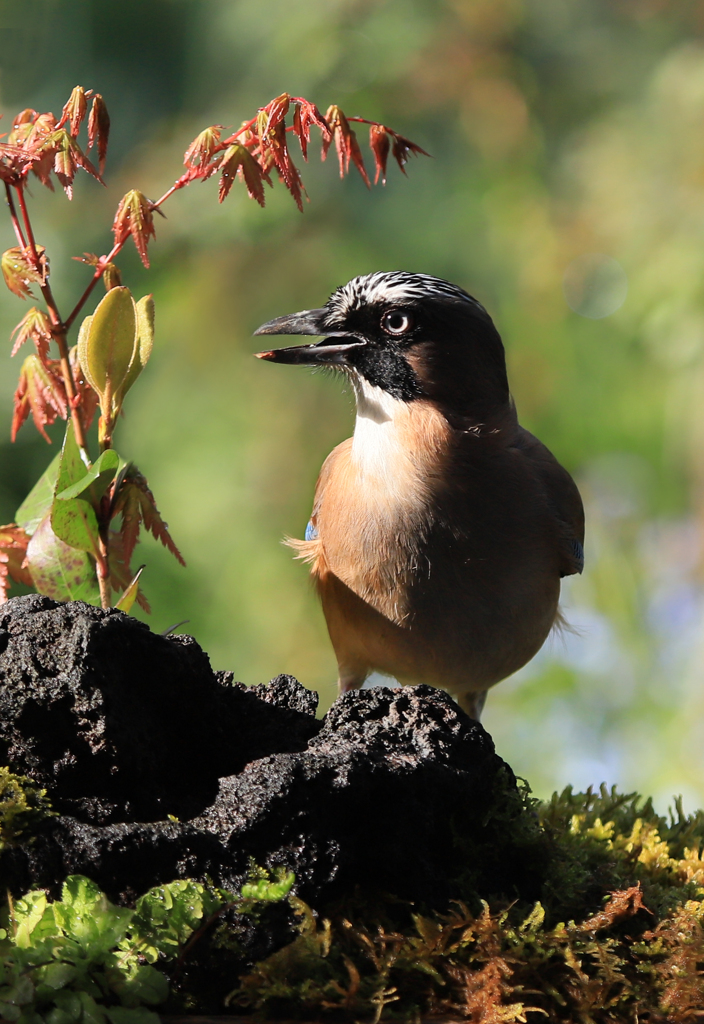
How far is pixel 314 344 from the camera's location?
2.94 metres

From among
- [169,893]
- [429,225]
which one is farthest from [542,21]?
[169,893]

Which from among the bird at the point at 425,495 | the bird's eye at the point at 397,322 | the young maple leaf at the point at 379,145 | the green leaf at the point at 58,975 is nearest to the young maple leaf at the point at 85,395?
the bird at the point at 425,495

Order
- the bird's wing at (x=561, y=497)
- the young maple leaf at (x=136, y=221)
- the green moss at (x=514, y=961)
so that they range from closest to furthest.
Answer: the green moss at (x=514, y=961)
the young maple leaf at (x=136, y=221)
the bird's wing at (x=561, y=497)

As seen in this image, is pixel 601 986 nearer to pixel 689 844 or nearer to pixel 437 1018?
pixel 437 1018

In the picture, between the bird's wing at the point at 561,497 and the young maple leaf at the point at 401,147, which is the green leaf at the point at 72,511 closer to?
the young maple leaf at the point at 401,147

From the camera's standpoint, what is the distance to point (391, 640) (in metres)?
2.96

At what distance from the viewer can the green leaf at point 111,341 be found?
2.53m

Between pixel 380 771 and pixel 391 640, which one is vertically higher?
pixel 391 640

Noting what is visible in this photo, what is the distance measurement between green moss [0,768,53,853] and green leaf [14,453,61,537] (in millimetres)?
1088

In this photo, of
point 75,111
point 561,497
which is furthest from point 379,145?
point 561,497

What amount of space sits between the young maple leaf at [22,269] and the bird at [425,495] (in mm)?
616

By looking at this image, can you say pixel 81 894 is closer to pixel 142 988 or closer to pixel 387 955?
pixel 142 988

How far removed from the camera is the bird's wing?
10.5 feet

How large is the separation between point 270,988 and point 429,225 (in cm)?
587
